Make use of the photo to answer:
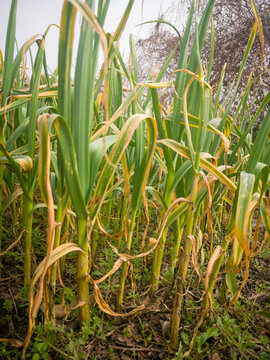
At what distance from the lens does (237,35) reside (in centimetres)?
240

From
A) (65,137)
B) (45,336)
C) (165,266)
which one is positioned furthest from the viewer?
(165,266)

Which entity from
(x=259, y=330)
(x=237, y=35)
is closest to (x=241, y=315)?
(x=259, y=330)

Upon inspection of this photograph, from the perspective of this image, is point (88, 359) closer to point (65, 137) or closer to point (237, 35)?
point (65, 137)

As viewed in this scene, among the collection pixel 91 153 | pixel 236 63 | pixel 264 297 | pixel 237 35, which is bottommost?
pixel 264 297

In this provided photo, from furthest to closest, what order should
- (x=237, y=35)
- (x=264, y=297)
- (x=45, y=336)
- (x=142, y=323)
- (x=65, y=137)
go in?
(x=237, y=35) → (x=264, y=297) → (x=142, y=323) → (x=45, y=336) → (x=65, y=137)

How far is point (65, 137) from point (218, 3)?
9.49 feet

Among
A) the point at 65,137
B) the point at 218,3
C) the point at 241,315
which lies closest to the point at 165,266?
the point at 241,315

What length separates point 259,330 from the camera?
2.18ft

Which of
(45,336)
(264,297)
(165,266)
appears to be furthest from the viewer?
(165,266)

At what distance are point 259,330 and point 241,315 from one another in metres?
0.06

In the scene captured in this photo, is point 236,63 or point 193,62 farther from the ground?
point 236,63

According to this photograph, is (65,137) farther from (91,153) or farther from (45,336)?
(45,336)

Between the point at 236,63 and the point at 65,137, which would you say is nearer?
the point at 65,137

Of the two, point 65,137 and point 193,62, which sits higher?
point 193,62
